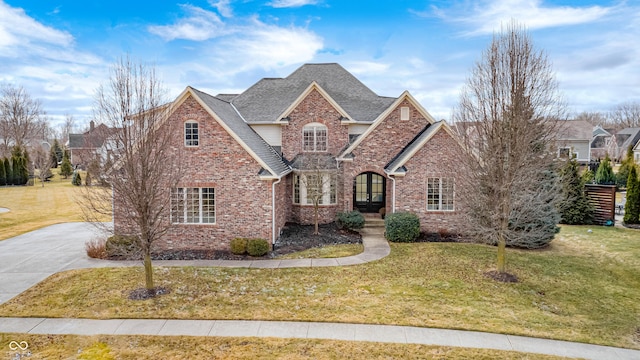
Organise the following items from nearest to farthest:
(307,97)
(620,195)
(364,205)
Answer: (307,97)
(364,205)
(620,195)

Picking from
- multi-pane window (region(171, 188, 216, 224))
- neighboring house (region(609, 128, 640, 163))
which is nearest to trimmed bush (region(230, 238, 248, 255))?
multi-pane window (region(171, 188, 216, 224))

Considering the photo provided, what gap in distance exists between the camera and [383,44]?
17.8 meters

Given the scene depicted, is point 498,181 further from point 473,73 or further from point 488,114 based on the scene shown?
point 473,73

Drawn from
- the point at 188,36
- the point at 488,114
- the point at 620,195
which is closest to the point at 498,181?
the point at 488,114

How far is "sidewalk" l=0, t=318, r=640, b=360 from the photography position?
881cm

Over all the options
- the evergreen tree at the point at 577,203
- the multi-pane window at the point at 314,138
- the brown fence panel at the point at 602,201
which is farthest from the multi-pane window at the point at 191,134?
the brown fence panel at the point at 602,201

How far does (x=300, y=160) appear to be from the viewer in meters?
22.1

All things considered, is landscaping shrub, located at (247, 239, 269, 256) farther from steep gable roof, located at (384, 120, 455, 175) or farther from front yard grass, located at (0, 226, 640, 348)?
steep gable roof, located at (384, 120, 455, 175)

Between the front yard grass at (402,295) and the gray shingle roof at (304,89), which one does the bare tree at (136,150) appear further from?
the gray shingle roof at (304,89)

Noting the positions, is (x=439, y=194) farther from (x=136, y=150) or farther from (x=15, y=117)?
(x=15, y=117)

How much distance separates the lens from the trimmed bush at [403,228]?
1833 centimetres

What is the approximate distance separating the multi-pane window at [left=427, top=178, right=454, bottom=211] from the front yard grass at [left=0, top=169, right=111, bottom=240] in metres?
20.4

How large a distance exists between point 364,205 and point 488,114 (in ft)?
38.3

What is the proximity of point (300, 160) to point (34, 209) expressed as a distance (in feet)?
76.5
